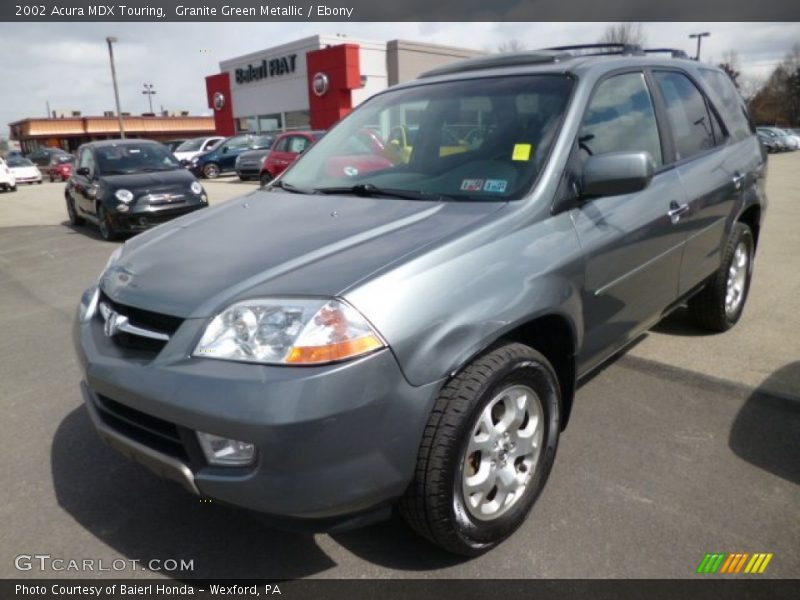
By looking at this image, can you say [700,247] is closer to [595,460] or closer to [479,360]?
[595,460]

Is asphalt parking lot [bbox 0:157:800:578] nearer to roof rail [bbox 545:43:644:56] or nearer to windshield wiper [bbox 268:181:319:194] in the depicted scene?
windshield wiper [bbox 268:181:319:194]

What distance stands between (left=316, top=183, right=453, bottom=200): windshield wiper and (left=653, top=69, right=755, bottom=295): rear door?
1.44 metres

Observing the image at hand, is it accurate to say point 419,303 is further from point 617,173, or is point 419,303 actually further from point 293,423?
point 617,173

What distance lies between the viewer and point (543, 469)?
2.51 meters

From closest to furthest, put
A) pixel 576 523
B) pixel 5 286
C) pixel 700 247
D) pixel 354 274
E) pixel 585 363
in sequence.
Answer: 1. pixel 354 274
2. pixel 576 523
3. pixel 585 363
4. pixel 700 247
5. pixel 5 286

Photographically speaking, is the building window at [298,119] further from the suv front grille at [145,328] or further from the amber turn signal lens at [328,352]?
the amber turn signal lens at [328,352]

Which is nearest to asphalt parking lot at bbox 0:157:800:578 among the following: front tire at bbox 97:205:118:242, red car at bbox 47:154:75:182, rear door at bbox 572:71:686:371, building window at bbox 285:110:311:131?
rear door at bbox 572:71:686:371

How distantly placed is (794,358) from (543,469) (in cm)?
241

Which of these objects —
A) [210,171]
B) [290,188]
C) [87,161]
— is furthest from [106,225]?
[210,171]

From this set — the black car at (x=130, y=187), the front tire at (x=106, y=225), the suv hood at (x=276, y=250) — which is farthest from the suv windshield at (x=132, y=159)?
the suv hood at (x=276, y=250)

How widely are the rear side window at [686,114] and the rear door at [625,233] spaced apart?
216mm

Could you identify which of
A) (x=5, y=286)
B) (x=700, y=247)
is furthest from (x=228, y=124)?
(x=700, y=247)

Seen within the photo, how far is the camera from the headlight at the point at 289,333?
1824mm

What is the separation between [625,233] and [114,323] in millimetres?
2207
